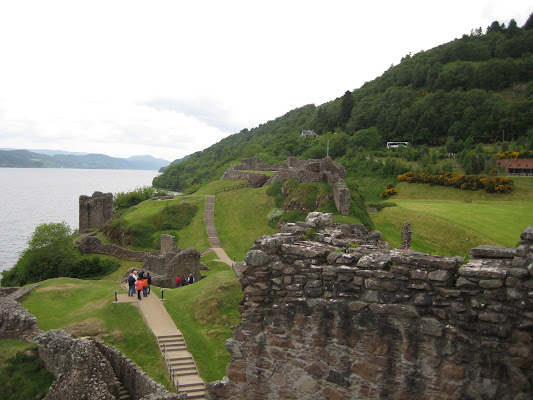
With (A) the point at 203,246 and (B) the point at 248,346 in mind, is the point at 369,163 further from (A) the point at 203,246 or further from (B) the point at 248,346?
(B) the point at 248,346

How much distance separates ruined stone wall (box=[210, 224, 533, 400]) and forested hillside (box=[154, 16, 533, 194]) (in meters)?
69.8

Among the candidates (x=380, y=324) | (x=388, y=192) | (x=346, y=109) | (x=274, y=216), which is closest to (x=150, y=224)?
(x=274, y=216)

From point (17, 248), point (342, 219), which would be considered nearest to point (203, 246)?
point (342, 219)

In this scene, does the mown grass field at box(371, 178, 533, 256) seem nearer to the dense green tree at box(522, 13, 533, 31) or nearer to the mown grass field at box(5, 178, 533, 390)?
the mown grass field at box(5, 178, 533, 390)

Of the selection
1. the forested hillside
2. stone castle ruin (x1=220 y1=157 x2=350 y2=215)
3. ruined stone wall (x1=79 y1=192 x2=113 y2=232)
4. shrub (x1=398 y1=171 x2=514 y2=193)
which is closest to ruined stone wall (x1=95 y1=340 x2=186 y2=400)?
stone castle ruin (x1=220 y1=157 x2=350 y2=215)

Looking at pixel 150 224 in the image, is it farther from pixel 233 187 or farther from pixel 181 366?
pixel 181 366

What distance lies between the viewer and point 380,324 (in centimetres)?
607

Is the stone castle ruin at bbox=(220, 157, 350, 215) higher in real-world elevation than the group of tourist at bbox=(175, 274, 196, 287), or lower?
higher

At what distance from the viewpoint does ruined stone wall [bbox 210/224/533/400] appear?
208 inches

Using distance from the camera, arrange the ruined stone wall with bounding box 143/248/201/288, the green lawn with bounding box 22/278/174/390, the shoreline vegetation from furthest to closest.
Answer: the ruined stone wall with bounding box 143/248/201/288 → the shoreline vegetation → the green lawn with bounding box 22/278/174/390

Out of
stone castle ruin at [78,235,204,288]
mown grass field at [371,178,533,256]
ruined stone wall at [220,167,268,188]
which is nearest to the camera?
stone castle ruin at [78,235,204,288]

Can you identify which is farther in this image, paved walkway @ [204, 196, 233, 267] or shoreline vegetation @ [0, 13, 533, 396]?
paved walkway @ [204, 196, 233, 267]

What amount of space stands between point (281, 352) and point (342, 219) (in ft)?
88.3

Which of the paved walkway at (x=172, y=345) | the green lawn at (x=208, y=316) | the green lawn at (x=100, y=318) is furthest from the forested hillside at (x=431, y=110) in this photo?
the green lawn at (x=100, y=318)
